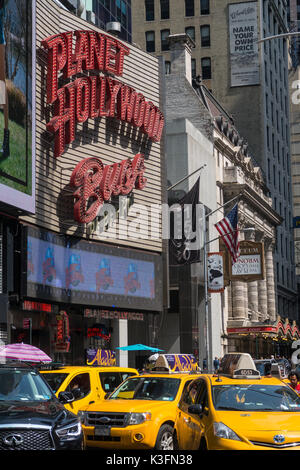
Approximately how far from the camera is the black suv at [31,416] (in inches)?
432

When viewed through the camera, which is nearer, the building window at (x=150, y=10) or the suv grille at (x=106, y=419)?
the suv grille at (x=106, y=419)

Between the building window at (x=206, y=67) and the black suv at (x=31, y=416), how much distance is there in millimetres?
78449

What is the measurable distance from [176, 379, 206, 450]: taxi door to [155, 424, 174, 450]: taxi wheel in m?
0.23

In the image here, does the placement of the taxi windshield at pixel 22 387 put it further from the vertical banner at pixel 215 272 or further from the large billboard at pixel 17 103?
the vertical banner at pixel 215 272

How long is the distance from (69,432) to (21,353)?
1418 cm

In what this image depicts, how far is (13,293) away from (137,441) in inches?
762

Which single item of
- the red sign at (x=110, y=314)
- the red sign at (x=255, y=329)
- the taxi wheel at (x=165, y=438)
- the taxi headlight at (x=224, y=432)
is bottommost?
the taxi wheel at (x=165, y=438)

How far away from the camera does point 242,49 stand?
8869cm

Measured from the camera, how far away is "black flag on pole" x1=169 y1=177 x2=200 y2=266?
42344mm

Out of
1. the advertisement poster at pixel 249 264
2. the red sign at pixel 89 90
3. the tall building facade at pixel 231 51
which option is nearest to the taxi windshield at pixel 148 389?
the red sign at pixel 89 90

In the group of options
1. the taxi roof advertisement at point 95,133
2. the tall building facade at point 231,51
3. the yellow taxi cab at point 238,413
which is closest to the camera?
the yellow taxi cab at point 238,413

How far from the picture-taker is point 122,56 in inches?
1606

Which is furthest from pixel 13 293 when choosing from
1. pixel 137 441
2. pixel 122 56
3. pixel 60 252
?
pixel 137 441
